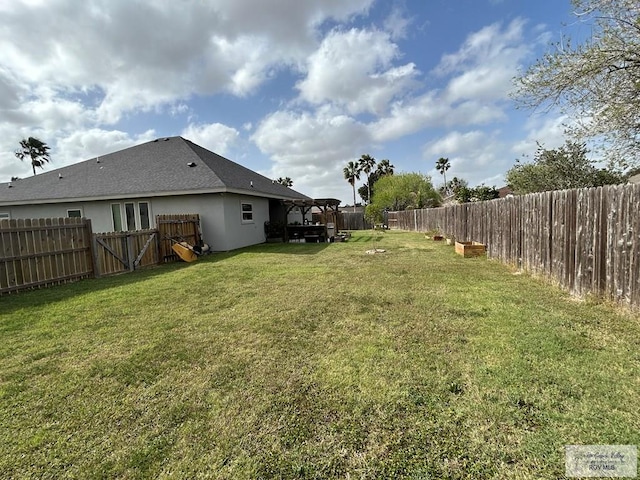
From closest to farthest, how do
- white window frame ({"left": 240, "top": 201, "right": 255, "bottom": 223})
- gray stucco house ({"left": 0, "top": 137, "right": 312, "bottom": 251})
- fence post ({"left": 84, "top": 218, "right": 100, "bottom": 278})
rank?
fence post ({"left": 84, "top": 218, "right": 100, "bottom": 278}) < gray stucco house ({"left": 0, "top": 137, "right": 312, "bottom": 251}) < white window frame ({"left": 240, "top": 201, "right": 255, "bottom": 223})

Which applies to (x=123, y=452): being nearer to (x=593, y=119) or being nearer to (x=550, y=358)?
(x=550, y=358)

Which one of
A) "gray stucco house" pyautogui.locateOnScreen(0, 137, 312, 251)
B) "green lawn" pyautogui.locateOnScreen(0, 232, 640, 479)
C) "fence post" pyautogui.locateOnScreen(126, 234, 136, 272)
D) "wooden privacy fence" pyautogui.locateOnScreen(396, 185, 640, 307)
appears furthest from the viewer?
"gray stucco house" pyautogui.locateOnScreen(0, 137, 312, 251)

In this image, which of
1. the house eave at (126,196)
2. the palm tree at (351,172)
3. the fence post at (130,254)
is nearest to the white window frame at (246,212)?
the house eave at (126,196)

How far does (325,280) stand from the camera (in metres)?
6.85

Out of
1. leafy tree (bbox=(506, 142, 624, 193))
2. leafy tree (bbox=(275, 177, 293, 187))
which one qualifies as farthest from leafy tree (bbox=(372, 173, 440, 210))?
leafy tree (bbox=(275, 177, 293, 187))

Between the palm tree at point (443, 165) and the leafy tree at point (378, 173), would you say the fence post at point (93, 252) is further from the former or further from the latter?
the palm tree at point (443, 165)

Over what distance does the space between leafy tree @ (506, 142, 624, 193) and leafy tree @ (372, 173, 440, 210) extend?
22.3m

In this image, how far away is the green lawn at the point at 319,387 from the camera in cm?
186

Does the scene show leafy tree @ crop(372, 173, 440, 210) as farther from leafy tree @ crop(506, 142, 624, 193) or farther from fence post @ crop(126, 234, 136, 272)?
fence post @ crop(126, 234, 136, 272)

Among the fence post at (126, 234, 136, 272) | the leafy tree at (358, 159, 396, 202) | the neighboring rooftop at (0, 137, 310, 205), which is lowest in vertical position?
the fence post at (126, 234, 136, 272)

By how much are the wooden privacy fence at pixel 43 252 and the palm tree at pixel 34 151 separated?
3890 cm

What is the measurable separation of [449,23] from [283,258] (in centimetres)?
1036

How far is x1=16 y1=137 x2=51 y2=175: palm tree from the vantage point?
113 ft

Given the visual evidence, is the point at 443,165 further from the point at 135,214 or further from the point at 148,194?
the point at 135,214
